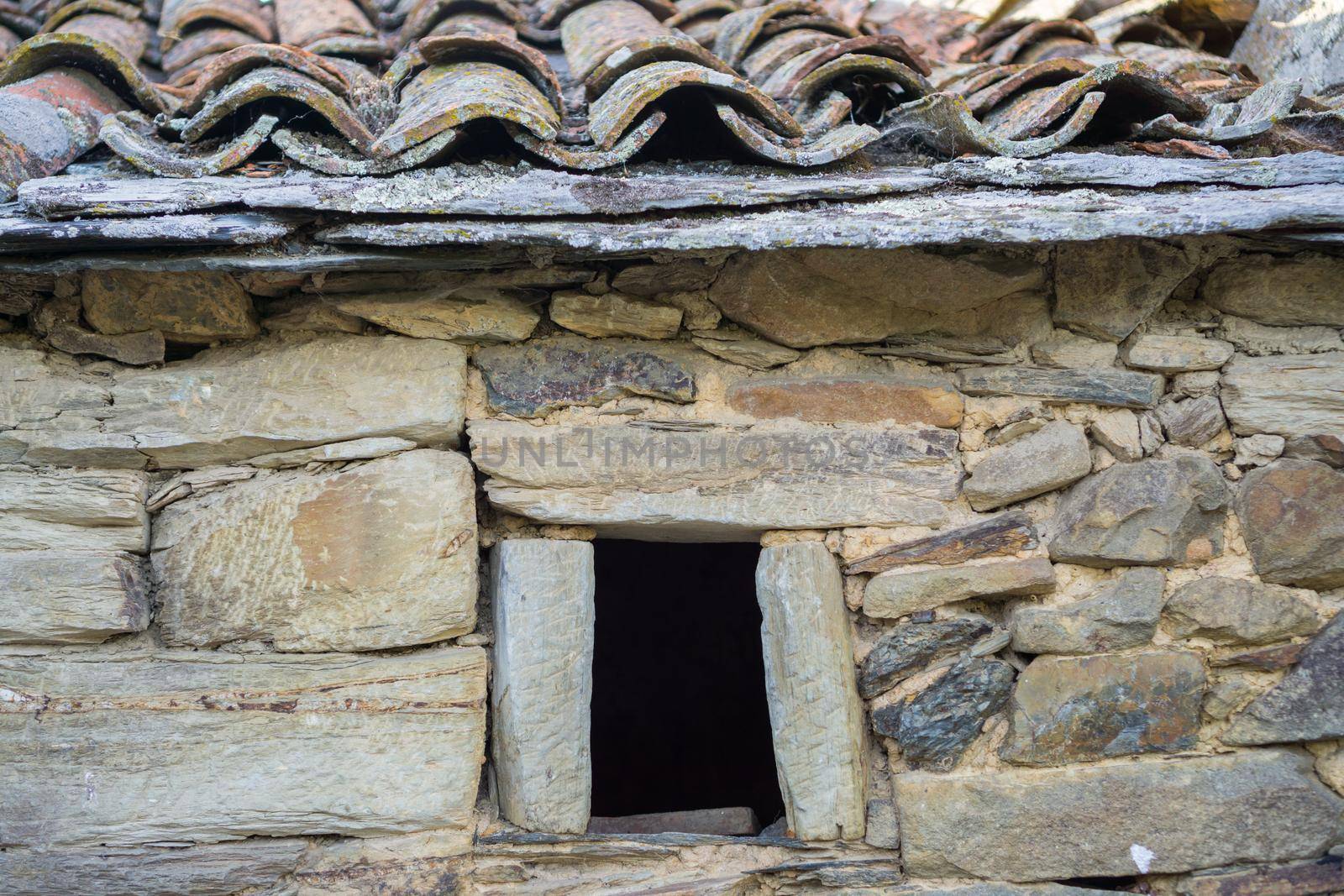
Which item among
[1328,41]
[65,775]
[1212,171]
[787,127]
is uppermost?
[1328,41]

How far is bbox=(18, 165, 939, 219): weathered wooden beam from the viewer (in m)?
1.88

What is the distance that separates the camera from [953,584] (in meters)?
2.30

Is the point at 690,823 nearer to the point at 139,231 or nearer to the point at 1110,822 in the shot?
the point at 1110,822

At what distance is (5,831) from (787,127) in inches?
84.9

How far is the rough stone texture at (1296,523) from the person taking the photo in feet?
7.53

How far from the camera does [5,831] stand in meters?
2.08

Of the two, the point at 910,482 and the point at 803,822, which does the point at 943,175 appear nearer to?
the point at 910,482

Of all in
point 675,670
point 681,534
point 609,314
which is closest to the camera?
point 609,314

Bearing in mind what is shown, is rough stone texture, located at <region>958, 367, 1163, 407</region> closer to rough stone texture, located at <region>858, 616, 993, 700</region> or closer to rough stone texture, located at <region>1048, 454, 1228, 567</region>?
rough stone texture, located at <region>1048, 454, 1228, 567</region>

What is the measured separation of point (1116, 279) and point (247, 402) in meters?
1.94

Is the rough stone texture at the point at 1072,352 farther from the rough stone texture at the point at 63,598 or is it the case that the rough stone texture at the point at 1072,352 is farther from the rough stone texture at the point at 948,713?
the rough stone texture at the point at 63,598

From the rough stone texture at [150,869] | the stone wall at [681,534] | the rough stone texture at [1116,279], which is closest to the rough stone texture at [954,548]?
the stone wall at [681,534]

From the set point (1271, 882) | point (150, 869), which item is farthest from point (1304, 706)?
point (150, 869)

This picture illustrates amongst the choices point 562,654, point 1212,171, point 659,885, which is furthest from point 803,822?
point 1212,171
